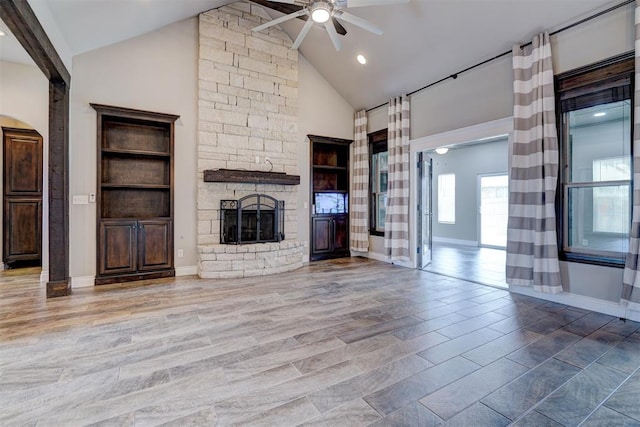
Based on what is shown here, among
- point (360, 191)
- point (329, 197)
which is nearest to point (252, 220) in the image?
point (329, 197)

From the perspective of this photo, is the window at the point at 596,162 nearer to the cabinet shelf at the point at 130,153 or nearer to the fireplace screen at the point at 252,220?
the fireplace screen at the point at 252,220

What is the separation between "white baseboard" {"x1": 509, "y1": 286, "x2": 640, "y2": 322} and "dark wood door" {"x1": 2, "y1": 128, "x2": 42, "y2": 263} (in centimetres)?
794

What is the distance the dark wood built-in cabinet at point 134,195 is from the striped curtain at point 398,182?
149 inches

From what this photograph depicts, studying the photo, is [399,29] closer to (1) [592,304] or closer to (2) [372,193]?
(2) [372,193]

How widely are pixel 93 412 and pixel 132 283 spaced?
316 cm

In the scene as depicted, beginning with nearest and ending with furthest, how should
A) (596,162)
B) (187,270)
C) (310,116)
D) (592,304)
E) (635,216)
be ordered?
(635,216)
(592,304)
(596,162)
(187,270)
(310,116)

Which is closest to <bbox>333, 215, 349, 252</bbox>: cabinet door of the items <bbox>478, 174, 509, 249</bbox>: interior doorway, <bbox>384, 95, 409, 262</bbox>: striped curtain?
<bbox>384, 95, 409, 262</bbox>: striped curtain

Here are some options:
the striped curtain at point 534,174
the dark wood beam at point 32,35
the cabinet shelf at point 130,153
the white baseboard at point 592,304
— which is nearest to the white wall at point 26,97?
the cabinet shelf at point 130,153

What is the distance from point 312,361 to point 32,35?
3694 mm

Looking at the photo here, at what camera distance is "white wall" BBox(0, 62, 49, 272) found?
4305 mm

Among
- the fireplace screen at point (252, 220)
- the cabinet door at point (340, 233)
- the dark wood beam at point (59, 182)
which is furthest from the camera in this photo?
the cabinet door at point (340, 233)

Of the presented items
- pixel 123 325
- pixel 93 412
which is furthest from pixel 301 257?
pixel 93 412

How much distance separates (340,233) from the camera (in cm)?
680

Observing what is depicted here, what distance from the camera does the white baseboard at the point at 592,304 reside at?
317 cm
